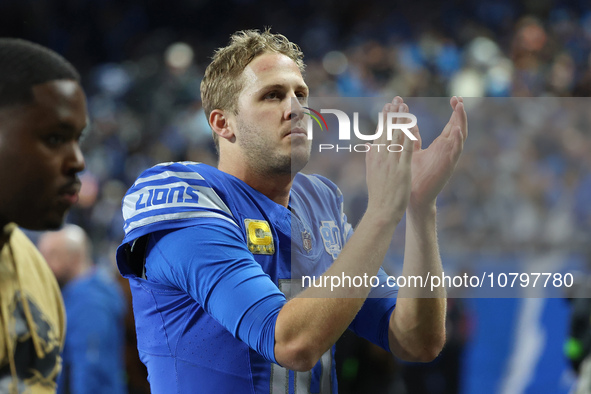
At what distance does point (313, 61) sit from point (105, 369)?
6.30m

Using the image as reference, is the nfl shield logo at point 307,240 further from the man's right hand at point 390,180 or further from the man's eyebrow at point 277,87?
the man's eyebrow at point 277,87

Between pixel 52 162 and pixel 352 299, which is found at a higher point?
pixel 52 162

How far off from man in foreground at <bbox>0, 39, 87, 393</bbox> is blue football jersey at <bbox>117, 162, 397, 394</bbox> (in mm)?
528

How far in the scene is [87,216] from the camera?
8055mm

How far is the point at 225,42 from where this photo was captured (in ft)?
37.6

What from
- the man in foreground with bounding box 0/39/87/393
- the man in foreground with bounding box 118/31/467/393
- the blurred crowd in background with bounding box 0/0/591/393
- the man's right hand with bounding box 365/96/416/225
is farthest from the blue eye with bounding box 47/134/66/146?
the blurred crowd in background with bounding box 0/0/591/393

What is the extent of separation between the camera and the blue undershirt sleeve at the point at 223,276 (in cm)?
158

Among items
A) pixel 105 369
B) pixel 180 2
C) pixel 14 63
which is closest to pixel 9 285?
pixel 14 63

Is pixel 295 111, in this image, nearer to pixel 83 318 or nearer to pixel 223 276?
pixel 223 276

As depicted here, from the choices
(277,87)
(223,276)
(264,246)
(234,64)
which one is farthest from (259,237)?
(234,64)

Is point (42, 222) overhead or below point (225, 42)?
below

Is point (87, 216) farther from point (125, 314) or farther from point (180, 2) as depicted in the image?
point (180, 2)

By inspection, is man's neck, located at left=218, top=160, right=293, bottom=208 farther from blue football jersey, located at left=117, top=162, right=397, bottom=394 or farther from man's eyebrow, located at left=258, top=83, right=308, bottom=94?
man's eyebrow, located at left=258, top=83, right=308, bottom=94

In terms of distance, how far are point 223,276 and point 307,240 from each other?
382 millimetres
